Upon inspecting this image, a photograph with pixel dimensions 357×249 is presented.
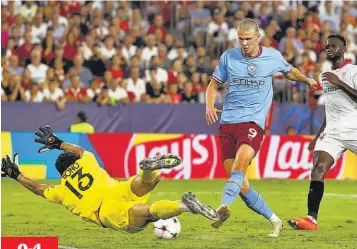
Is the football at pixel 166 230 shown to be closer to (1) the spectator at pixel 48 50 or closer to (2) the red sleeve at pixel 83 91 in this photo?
(2) the red sleeve at pixel 83 91

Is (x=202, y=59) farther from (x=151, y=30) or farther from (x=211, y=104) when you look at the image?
(x=211, y=104)

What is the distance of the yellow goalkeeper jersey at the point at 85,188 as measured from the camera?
10430mm

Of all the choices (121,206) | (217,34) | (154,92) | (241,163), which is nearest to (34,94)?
(154,92)

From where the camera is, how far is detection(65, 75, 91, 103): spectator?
885 inches

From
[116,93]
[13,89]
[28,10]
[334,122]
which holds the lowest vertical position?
[116,93]

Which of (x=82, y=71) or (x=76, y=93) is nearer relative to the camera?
(x=76, y=93)

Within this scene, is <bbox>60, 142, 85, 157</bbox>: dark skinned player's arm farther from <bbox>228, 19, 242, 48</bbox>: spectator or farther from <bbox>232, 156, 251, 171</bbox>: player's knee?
<bbox>228, 19, 242, 48</bbox>: spectator

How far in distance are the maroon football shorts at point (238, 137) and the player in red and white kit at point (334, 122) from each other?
109cm

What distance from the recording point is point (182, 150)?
22.3 m

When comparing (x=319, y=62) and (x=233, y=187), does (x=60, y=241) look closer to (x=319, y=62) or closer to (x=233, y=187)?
(x=233, y=187)

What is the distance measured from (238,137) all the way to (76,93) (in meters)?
11.3

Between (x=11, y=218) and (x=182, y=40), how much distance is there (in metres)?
11.5

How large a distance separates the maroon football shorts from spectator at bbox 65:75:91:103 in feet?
35.7

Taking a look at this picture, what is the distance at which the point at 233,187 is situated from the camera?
11023 mm
